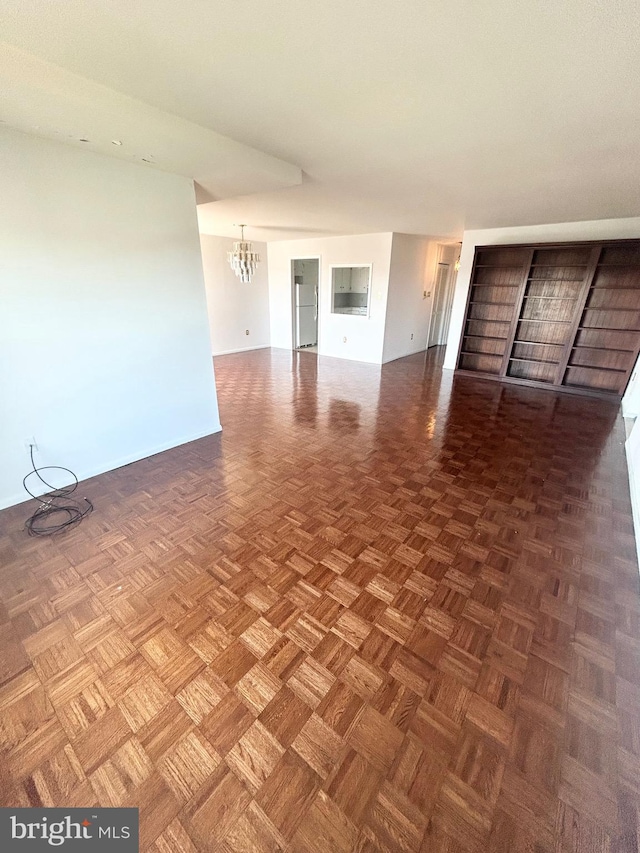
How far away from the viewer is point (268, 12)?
119 cm

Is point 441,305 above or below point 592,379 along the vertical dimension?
above

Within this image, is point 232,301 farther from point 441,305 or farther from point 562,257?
point 562,257

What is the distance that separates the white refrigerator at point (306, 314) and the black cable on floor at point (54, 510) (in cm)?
604

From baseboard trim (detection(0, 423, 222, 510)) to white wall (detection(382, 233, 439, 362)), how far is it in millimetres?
4371

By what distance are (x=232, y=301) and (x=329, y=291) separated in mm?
2020

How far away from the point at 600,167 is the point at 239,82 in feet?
8.69

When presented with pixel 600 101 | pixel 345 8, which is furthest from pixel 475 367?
pixel 345 8

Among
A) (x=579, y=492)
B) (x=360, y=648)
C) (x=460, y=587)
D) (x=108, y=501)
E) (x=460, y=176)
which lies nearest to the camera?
(x=360, y=648)

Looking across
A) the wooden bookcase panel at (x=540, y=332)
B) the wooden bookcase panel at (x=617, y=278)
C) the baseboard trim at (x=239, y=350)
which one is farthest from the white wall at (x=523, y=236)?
the baseboard trim at (x=239, y=350)

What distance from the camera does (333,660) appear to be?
4.60 feet

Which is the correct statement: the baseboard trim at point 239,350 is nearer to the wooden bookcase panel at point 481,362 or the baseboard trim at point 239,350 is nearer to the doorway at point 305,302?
Answer: the doorway at point 305,302

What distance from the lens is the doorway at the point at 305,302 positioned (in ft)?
24.7

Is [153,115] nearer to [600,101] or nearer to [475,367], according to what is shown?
[600,101]

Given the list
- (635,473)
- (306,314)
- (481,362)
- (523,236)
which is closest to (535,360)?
(481,362)
